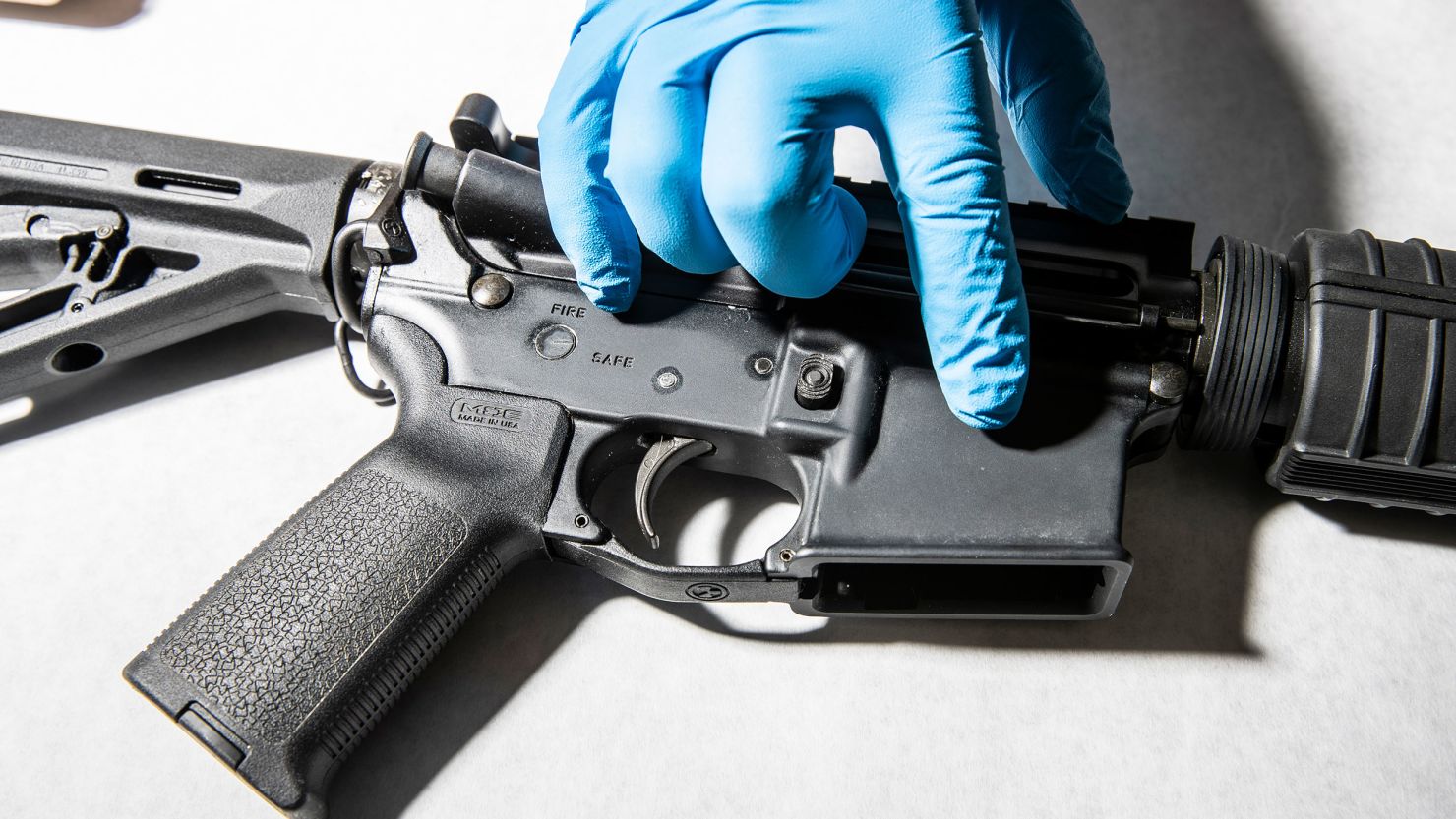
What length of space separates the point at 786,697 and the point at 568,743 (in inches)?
14.2

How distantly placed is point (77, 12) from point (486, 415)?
6.32 feet

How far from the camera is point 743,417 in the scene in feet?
4.98

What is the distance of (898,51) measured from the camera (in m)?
1.35

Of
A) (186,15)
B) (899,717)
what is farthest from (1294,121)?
(186,15)

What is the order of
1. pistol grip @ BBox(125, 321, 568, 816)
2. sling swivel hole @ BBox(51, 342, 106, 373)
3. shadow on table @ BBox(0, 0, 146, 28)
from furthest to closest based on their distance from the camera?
1. shadow on table @ BBox(0, 0, 146, 28)
2. sling swivel hole @ BBox(51, 342, 106, 373)
3. pistol grip @ BBox(125, 321, 568, 816)

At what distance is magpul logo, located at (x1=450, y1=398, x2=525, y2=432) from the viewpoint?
156cm

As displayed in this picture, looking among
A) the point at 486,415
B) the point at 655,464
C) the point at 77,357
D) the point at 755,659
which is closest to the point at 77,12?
the point at 77,357

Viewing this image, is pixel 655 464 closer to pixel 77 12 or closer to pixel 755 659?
pixel 755 659

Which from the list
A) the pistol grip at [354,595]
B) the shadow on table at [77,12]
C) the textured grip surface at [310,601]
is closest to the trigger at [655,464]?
the pistol grip at [354,595]

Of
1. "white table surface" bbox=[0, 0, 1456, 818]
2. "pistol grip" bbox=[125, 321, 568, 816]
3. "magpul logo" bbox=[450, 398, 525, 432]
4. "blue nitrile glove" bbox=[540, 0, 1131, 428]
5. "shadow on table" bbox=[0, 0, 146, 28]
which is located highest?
"blue nitrile glove" bbox=[540, 0, 1131, 428]

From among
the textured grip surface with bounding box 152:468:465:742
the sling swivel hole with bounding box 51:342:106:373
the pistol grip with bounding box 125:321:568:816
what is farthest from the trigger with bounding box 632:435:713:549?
the sling swivel hole with bounding box 51:342:106:373

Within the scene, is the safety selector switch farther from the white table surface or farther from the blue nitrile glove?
the white table surface

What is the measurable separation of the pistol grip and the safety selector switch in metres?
0.38

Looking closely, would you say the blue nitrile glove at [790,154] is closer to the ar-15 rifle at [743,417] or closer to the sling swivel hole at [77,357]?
the ar-15 rifle at [743,417]
